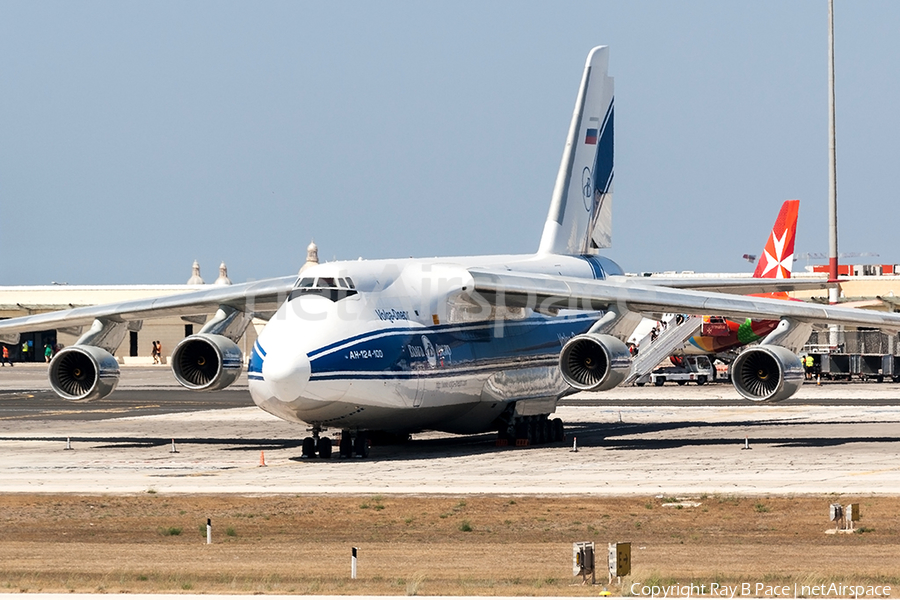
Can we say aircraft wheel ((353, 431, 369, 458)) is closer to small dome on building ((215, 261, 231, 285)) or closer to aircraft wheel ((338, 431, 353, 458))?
aircraft wheel ((338, 431, 353, 458))

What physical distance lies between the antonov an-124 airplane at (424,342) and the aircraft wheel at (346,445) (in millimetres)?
28

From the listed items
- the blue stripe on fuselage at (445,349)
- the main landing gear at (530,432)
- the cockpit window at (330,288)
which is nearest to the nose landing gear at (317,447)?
the blue stripe on fuselage at (445,349)

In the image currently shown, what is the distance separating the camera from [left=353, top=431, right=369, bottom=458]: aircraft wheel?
2788 centimetres

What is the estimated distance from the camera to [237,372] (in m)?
28.8

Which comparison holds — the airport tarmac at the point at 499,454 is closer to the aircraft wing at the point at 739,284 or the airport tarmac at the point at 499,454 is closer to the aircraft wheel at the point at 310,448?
the aircraft wheel at the point at 310,448

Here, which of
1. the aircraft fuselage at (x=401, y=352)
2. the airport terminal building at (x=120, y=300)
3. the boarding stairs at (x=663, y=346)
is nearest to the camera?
the aircraft fuselage at (x=401, y=352)

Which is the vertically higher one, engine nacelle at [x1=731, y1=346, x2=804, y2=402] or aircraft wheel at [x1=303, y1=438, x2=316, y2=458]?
engine nacelle at [x1=731, y1=346, x2=804, y2=402]

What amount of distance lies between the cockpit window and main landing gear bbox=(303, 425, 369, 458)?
2.88 meters

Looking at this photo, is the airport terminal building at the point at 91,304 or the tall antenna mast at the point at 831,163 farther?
the airport terminal building at the point at 91,304

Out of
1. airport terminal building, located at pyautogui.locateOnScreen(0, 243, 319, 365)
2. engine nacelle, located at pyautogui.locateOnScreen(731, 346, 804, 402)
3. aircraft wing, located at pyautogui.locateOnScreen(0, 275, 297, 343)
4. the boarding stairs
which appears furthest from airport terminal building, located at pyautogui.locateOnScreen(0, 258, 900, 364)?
engine nacelle, located at pyautogui.locateOnScreen(731, 346, 804, 402)

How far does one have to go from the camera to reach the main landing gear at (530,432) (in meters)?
31.2

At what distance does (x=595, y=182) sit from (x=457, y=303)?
10457mm

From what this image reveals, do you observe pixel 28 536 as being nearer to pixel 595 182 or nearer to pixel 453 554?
pixel 453 554

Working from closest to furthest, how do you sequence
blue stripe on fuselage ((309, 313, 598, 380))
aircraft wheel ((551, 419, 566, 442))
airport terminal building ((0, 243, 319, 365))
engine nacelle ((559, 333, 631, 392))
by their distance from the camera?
blue stripe on fuselage ((309, 313, 598, 380))
engine nacelle ((559, 333, 631, 392))
aircraft wheel ((551, 419, 566, 442))
airport terminal building ((0, 243, 319, 365))
